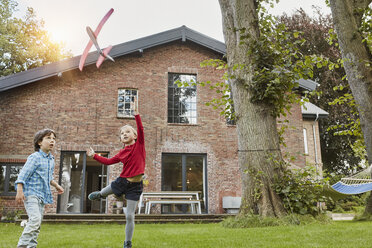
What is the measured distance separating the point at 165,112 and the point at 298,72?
24.4ft

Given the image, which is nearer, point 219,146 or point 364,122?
point 364,122

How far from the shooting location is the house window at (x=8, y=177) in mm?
11836

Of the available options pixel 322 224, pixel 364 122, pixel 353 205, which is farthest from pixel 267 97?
pixel 353 205

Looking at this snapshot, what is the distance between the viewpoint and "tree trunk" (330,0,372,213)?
5312 millimetres

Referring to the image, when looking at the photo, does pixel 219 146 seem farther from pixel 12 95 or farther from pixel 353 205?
pixel 353 205

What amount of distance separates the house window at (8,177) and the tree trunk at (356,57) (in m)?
10.7

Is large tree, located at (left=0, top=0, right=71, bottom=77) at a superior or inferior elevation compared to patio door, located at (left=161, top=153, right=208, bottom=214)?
superior

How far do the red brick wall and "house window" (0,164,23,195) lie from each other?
48 centimetres

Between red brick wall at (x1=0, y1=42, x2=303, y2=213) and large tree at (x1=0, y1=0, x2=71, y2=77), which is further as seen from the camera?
large tree at (x1=0, y1=0, x2=71, y2=77)

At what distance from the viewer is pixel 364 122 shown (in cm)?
536

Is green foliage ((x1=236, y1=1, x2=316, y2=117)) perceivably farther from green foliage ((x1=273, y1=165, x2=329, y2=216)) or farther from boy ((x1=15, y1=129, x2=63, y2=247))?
boy ((x1=15, y1=129, x2=63, y2=247))

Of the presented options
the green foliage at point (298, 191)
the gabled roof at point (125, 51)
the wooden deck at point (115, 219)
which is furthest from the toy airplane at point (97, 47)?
the green foliage at point (298, 191)

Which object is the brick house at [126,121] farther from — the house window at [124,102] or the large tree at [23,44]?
the large tree at [23,44]

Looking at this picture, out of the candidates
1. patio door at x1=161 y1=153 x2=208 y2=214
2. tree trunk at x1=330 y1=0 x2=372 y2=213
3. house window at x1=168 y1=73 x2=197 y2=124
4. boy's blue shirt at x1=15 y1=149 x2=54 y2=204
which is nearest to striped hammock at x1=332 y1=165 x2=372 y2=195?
tree trunk at x1=330 y1=0 x2=372 y2=213
